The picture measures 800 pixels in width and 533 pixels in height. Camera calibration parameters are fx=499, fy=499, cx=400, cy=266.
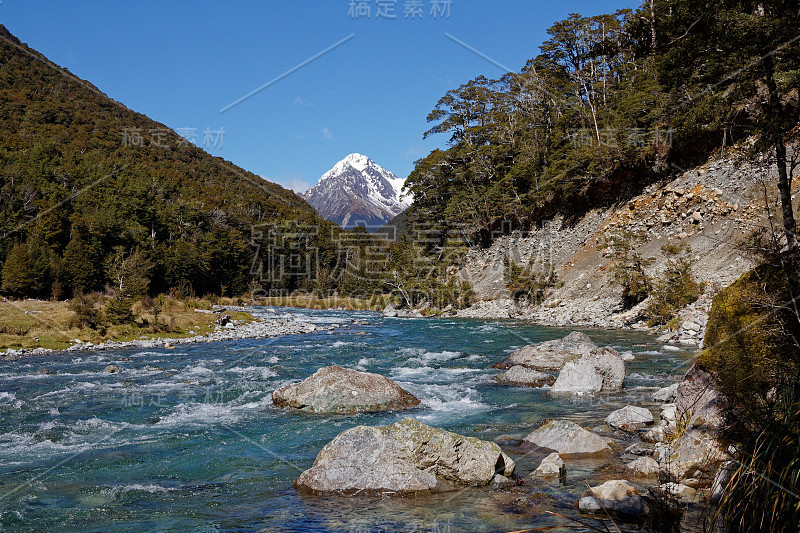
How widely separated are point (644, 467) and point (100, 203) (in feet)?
242

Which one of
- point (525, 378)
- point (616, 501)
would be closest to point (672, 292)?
point (525, 378)

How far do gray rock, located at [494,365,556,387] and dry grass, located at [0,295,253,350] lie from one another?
1926 cm

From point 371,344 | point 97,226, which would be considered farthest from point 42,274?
point 371,344

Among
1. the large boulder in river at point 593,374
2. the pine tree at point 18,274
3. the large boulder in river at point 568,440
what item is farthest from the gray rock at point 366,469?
the pine tree at point 18,274

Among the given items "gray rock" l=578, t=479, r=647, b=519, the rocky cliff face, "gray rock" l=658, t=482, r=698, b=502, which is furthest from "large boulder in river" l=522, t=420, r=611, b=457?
the rocky cliff face

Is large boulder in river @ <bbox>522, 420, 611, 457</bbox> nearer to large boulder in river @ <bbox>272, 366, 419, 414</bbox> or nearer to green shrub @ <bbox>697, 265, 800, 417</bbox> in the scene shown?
green shrub @ <bbox>697, 265, 800, 417</bbox>

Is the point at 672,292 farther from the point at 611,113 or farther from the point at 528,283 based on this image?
the point at 611,113

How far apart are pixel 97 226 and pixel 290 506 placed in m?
59.6

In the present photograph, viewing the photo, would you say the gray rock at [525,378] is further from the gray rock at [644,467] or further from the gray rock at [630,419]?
the gray rock at [644,467]

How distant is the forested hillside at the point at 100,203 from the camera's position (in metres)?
48.8

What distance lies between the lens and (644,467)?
691 cm

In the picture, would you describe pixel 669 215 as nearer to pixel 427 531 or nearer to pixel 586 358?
pixel 586 358

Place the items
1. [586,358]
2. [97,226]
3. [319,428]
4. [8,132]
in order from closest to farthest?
[319,428] → [586,358] → [97,226] → [8,132]

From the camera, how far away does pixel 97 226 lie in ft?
183
